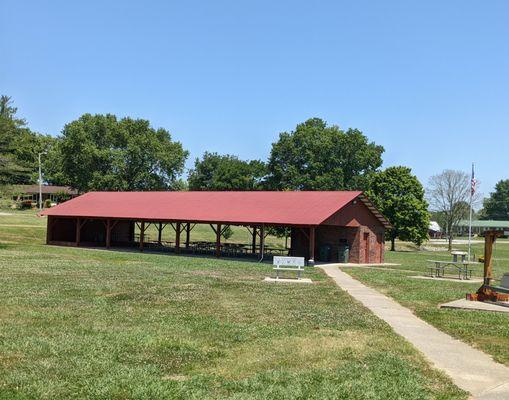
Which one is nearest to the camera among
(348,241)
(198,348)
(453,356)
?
(198,348)

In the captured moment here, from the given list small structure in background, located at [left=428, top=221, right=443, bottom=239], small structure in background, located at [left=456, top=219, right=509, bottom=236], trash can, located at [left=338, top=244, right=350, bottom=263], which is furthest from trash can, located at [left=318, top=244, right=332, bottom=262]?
small structure in background, located at [left=456, top=219, right=509, bottom=236]

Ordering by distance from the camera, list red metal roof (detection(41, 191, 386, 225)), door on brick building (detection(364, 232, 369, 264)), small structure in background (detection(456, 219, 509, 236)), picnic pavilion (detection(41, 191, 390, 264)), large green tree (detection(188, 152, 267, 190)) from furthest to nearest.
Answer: small structure in background (detection(456, 219, 509, 236)) → large green tree (detection(188, 152, 267, 190)) → door on brick building (detection(364, 232, 369, 264)) → picnic pavilion (detection(41, 191, 390, 264)) → red metal roof (detection(41, 191, 386, 225))

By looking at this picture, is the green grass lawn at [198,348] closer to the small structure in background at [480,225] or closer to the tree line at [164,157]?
the tree line at [164,157]

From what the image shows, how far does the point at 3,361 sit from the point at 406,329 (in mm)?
6796

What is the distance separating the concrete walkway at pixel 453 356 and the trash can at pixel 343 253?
19.8m

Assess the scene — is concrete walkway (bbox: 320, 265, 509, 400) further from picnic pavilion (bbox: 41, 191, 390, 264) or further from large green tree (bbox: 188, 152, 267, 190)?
large green tree (bbox: 188, 152, 267, 190)

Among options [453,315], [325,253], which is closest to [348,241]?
[325,253]

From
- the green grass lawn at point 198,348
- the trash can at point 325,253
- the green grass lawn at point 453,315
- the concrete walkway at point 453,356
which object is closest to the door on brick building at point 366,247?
the trash can at point 325,253

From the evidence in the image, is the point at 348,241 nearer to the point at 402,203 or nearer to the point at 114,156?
the point at 402,203

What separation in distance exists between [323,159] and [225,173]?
2370 centimetres

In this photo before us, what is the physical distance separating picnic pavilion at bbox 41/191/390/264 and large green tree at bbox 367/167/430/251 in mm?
24158

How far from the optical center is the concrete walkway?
6715mm

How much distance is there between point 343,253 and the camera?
33.6 meters

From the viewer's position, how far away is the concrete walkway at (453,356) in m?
6.71
